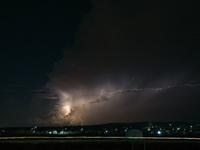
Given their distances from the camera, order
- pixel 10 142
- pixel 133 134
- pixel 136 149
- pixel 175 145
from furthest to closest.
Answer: pixel 133 134 < pixel 10 142 < pixel 175 145 < pixel 136 149

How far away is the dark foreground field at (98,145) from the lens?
32781 millimetres

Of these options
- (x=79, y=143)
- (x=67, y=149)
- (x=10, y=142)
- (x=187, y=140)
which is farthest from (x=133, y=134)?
(x=10, y=142)

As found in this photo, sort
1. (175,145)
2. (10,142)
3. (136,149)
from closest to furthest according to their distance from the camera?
1. (136,149)
2. (175,145)
3. (10,142)

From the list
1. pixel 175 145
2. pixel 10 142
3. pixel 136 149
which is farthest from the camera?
pixel 10 142

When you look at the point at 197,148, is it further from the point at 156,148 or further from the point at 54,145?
the point at 54,145

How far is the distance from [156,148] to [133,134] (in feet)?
49.0

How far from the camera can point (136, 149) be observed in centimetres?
3191

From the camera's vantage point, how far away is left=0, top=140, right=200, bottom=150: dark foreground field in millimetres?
32781

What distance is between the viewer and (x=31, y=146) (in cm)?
3416

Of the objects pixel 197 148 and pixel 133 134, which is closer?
pixel 197 148

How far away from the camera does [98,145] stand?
34.2m

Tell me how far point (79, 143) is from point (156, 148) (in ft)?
43.6

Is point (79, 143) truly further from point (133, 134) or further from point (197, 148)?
point (197, 148)

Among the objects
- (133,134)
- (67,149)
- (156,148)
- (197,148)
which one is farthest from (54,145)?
(197,148)
